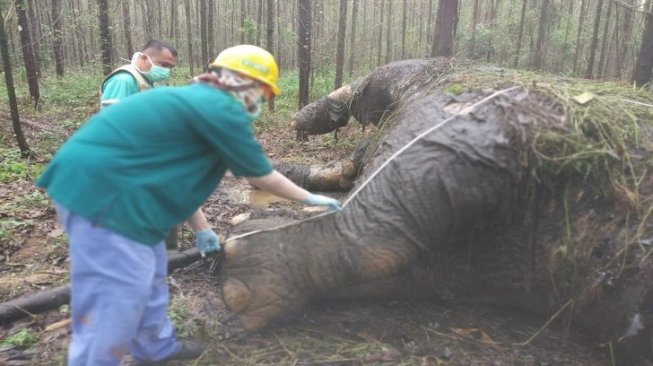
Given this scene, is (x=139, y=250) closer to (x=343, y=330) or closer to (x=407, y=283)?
(x=343, y=330)

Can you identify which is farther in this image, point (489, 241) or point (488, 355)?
point (489, 241)

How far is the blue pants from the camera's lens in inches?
75.1

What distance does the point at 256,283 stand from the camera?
275 cm

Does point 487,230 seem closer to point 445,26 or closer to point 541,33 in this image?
point 445,26

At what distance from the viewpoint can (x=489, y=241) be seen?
121 inches

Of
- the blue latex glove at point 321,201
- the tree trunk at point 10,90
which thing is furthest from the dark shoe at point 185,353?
the tree trunk at point 10,90

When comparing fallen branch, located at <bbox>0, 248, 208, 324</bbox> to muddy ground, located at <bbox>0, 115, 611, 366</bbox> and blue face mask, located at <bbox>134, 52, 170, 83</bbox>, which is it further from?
blue face mask, located at <bbox>134, 52, 170, 83</bbox>

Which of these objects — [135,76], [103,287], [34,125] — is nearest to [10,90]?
[34,125]

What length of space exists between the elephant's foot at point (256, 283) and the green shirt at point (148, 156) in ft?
2.52

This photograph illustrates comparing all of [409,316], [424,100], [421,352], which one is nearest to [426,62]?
[424,100]

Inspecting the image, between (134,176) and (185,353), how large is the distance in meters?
1.22

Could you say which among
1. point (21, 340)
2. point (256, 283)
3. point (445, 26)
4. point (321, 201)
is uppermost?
point (445, 26)

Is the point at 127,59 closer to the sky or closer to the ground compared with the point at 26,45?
closer to the ground

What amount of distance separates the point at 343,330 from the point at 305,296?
1.03 feet
